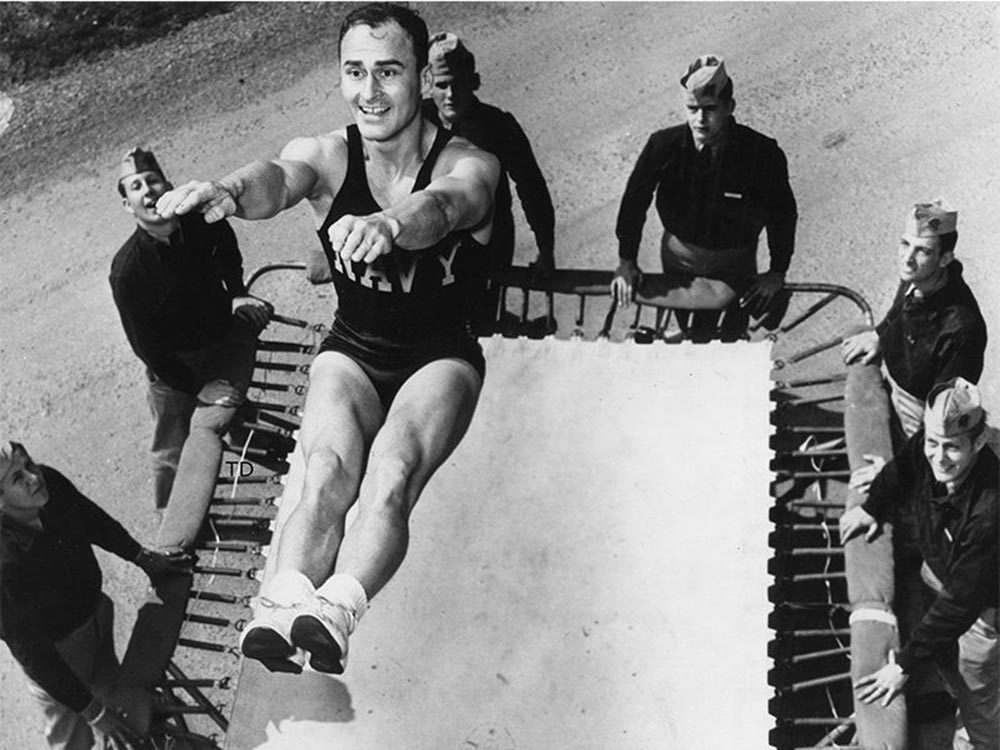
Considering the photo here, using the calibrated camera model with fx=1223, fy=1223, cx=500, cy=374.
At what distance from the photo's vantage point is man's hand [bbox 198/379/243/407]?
6.60 metres

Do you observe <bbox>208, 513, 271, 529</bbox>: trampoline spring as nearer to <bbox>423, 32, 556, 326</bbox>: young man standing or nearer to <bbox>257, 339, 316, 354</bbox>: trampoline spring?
<bbox>257, 339, 316, 354</bbox>: trampoline spring

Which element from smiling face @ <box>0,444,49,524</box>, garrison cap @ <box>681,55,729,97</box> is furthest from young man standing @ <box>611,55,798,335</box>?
smiling face @ <box>0,444,49,524</box>

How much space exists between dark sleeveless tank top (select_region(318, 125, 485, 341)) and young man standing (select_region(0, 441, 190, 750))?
1589mm

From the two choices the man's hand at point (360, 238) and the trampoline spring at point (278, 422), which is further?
the trampoline spring at point (278, 422)

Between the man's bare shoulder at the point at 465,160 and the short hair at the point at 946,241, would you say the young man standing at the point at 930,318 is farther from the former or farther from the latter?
the man's bare shoulder at the point at 465,160

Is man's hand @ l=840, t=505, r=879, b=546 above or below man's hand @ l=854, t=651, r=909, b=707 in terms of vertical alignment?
above

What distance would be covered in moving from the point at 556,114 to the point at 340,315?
432cm

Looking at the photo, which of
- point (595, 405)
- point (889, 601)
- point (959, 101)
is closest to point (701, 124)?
point (595, 405)

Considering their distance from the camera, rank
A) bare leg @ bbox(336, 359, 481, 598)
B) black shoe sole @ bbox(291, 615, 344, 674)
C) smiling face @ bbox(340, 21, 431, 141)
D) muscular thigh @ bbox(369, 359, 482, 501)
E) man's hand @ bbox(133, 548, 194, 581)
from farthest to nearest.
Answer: man's hand @ bbox(133, 548, 194, 581), muscular thigh @ bbox(369, 359, 482, 501), smiling face @ bbox(340, 21, 431, 141), bare leg @ bbox(336, 359, 481, 598), black shoe sole @ bbox(291, 615, 344, 674)

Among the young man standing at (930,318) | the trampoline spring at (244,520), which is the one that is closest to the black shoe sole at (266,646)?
the trampoline spring at (244,520)

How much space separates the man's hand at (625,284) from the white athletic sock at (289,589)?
276 cm

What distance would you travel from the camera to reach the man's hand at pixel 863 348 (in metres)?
6.43

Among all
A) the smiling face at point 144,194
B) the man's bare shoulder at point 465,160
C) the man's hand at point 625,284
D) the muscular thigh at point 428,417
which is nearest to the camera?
the muscular thigh at point 428,417

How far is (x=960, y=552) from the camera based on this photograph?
523cm
